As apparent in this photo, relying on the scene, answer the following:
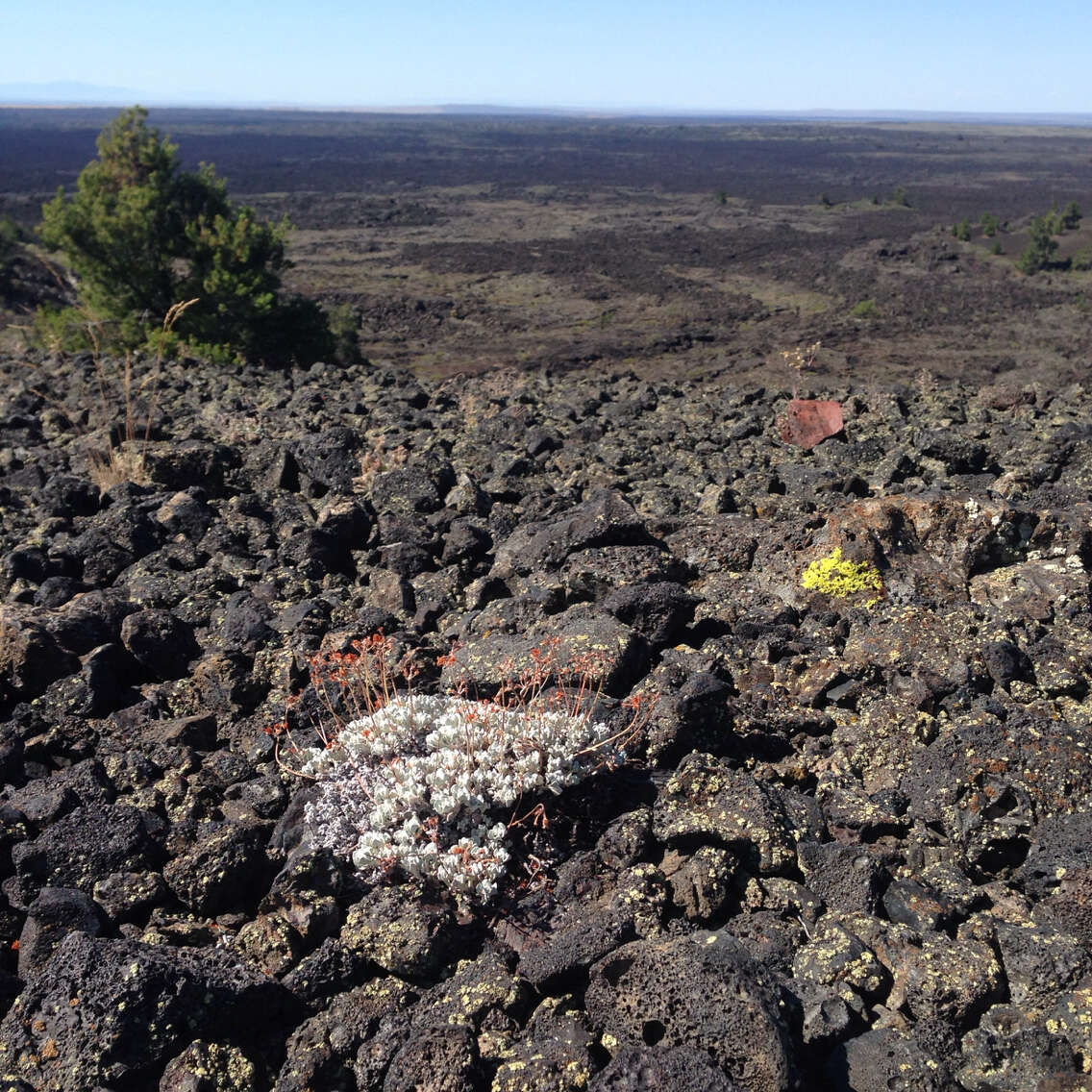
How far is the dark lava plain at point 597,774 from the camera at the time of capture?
112 inches

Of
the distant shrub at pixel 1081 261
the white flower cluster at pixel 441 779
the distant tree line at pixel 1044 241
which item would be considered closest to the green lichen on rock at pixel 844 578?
the white flower cluster at pixel 441 779

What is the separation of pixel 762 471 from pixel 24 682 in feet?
19.1

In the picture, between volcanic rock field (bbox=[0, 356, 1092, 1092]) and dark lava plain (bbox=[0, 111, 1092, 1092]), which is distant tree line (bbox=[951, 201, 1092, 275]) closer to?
dark lava plain (bbox=[0, 111, 1092, 1092])

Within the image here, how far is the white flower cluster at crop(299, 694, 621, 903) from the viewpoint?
11.3ft

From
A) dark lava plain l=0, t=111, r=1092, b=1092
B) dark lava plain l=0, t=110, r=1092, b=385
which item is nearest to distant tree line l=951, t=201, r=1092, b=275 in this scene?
dark lava plain l=0, t=110, r=1092, b=385

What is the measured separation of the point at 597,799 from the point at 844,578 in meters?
2.24

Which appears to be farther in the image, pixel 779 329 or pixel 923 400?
pixel 779 329

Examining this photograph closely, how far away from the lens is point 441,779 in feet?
11.9

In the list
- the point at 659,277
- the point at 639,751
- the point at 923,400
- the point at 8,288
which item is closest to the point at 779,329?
the point at 659,277

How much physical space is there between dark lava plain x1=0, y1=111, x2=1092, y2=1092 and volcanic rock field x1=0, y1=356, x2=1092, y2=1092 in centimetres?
2

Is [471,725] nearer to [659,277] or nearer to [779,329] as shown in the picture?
[779,329]

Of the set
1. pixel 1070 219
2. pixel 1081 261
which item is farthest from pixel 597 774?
pixel 1070 219

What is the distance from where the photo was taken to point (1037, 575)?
17.5 ft

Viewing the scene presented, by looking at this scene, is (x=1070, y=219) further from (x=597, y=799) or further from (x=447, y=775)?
(x=447, y=775)
